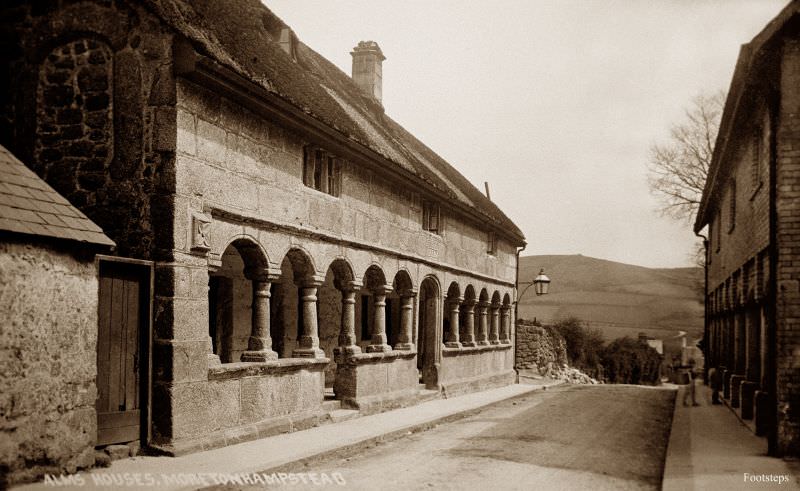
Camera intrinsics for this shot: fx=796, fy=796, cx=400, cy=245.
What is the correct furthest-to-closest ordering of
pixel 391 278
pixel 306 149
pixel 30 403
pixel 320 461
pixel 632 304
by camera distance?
pixel 632 304 → pixel 391 278 → pixel 306 149 → pixel 320 461 → pixel 30 403

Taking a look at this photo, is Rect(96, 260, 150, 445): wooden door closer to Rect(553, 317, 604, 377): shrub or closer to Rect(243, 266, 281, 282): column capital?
Rect(243, 266, 281, 282): column capital

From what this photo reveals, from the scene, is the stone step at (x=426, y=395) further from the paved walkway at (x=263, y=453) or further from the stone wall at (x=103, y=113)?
the stone wall at (x=103, y=113)

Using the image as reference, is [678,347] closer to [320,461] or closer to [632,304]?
[632,304]

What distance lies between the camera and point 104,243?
7.86 meters

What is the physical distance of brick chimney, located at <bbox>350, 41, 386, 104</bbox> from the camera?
23562 millimetres

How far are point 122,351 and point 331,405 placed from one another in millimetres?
5302

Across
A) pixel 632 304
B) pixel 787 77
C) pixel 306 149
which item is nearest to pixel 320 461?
pixel 306 149

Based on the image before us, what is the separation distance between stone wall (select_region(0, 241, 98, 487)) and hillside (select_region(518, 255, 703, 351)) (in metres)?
56.2

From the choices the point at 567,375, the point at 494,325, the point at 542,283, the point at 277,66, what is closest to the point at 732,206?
the point at 542,283

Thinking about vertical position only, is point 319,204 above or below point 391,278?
above

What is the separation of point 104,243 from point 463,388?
13844 millimetres

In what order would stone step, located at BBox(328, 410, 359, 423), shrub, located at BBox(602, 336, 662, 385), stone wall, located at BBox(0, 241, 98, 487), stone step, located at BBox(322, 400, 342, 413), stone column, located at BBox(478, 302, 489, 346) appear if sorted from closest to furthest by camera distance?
stone wall, located at BBox(0, 241, 98, 487)
stone step, located at BBox(328, 410, 359, 423)
stone step, located at BBox(322, 400, 342, 413)
stone column, located at BBox(478, 302, 489, 346)
shrub, located at BBox(602, 336, 662, 385)

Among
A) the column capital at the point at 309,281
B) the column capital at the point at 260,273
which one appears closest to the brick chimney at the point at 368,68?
the column capital at the point at 309,281

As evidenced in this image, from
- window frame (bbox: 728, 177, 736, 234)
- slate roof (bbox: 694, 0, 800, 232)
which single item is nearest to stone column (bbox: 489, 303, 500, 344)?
window frame (bbox: 728, 177, 736, 234)
